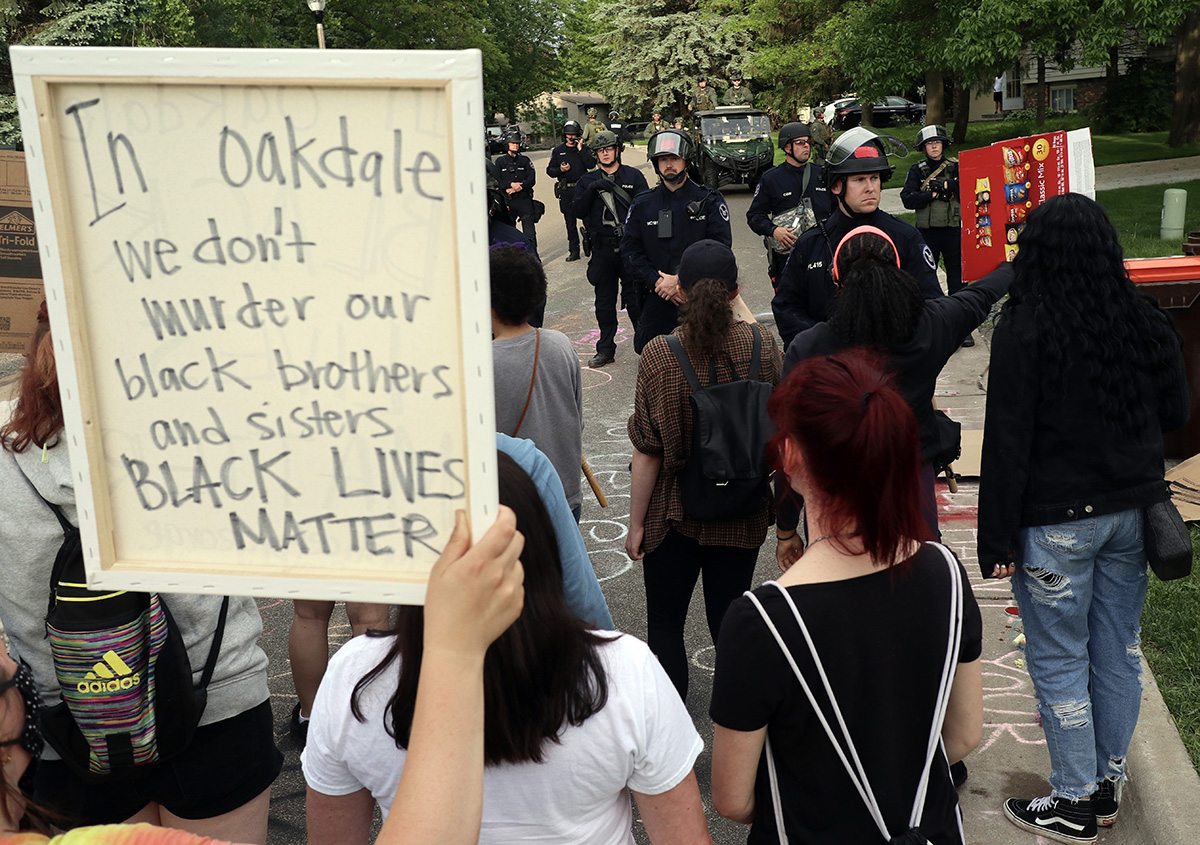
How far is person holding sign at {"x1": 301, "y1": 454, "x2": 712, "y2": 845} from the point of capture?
61.7 inches

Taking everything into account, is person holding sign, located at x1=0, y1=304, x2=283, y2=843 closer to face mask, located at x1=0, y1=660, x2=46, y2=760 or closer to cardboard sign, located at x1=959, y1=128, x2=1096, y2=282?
face mask, located at x1=0, y1=660, x2=46, y2=760

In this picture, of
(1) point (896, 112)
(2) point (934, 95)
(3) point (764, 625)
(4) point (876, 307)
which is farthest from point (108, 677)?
(1) point (896, 112)

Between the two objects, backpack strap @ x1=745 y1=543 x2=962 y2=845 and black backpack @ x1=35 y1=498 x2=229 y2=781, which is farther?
black backpack @ x1=35 y1=498 x2=229 y2=781

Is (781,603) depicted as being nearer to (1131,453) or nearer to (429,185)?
(429,185)

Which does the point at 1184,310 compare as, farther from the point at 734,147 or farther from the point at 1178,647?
the point at 734,147

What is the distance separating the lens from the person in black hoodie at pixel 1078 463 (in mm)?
2777

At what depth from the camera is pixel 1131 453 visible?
2805 mm

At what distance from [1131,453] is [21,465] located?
278 cm

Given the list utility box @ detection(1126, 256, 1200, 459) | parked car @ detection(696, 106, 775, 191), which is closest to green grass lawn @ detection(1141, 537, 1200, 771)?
utility box @ detection(1126, 256, 1200, 459)

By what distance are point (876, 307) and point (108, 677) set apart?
7.69 feet

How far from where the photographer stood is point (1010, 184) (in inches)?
149

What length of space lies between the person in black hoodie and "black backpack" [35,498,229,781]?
7.13 feet

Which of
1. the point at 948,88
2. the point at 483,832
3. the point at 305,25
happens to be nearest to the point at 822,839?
the point at 483,832

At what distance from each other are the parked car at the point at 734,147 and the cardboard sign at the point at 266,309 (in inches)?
823
